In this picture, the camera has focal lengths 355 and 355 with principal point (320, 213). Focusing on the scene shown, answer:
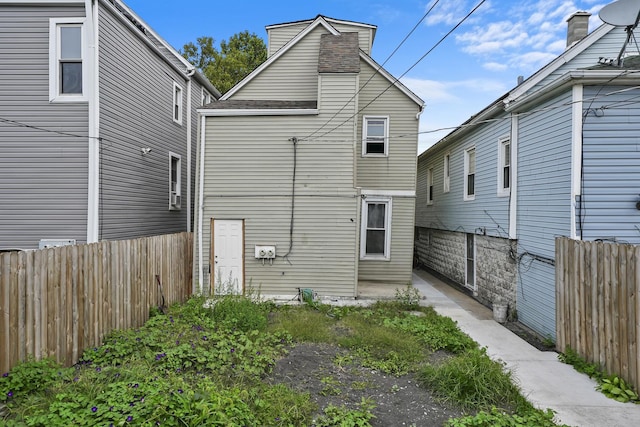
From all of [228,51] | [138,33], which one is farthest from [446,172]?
[228,51]

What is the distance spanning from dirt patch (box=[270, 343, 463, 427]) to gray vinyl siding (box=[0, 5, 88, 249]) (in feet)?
20.2

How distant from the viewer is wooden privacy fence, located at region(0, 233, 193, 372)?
13.0 ft

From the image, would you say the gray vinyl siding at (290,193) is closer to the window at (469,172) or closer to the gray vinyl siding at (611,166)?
the window at (469,172)

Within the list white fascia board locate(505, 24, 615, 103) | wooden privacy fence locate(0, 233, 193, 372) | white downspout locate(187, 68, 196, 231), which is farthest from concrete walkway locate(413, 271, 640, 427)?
white downspout locate(187, 68, 196, 231)

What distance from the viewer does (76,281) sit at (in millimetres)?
4934

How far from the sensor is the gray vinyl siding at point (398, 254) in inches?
423

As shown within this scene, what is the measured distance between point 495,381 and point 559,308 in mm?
2397

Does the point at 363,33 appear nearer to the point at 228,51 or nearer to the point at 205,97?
the point at 205,97

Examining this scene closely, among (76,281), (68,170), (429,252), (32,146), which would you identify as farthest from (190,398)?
(429,252)

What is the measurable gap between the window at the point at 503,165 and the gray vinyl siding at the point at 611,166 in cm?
224

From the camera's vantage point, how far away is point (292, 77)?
425 inches

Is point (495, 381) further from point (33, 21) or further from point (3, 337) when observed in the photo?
point (33, 21)

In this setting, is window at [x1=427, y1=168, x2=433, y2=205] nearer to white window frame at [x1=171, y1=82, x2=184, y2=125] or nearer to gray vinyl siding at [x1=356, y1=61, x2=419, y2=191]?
gray vinyl siding at [x1=356, y1=61, x2=419, y2=191]

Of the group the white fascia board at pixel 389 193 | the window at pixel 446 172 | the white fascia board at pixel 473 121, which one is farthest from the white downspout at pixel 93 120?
the window at pixel 446 172
